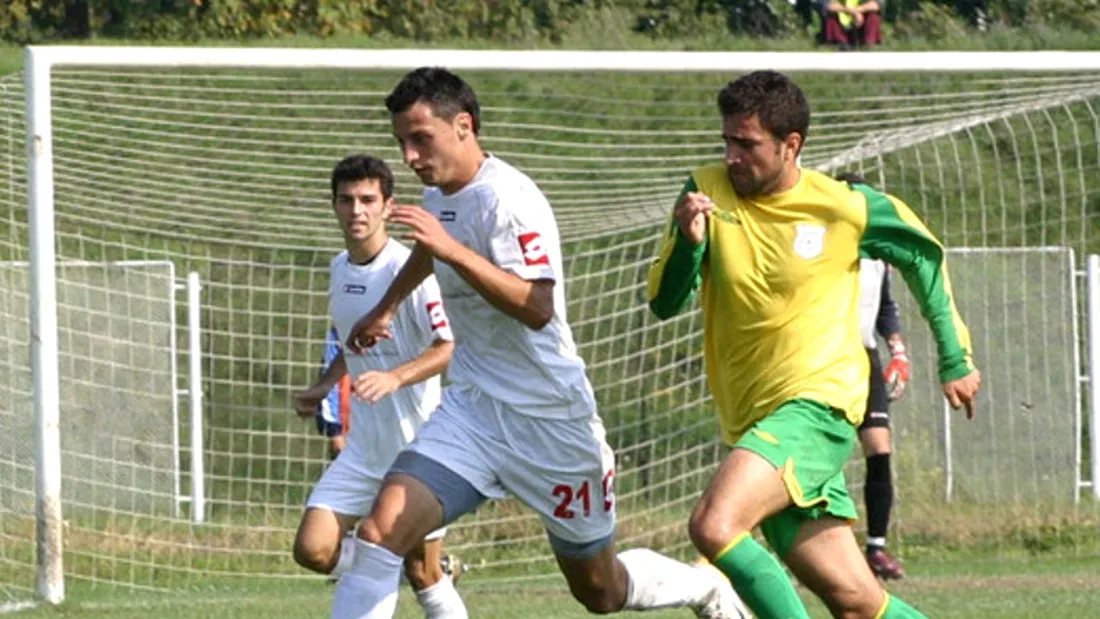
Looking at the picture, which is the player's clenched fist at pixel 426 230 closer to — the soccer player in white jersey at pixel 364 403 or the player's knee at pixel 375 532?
the player's knee at pixel 375 532

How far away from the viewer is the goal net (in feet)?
41.0

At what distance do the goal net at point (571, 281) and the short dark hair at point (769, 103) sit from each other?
4.19 metres

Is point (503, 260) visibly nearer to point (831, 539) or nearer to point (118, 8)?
point (831, 539)

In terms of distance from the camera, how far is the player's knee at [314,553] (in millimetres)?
Answer: 8078

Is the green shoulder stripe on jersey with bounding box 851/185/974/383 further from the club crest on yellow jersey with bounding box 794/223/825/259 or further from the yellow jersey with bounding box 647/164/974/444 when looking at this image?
the club crest on yellow jersey with bounding box 794/223/825/259

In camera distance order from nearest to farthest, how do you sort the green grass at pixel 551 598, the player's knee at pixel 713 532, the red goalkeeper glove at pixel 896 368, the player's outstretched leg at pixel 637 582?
the player's knee at pixel 713 532, the player's outstretched leg at pixel 637 582, the green grass at pixel 551 598, the red goalkeeper glove at pixel 896 368

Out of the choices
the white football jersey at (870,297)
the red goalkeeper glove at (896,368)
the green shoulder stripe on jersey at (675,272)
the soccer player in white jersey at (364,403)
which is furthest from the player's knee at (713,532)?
the red goalkeeper glove at (896,368)

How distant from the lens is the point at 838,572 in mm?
6523

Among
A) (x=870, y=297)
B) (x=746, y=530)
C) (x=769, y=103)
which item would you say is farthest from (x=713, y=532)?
(x=870, y=297)

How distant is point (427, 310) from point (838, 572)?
2351 mm

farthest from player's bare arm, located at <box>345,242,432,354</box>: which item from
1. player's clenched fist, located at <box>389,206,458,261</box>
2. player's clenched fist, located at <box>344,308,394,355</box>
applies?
player's clenched fist, located at <box>389,206,458,261</box>

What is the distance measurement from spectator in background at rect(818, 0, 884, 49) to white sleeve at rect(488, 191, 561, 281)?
16554mm

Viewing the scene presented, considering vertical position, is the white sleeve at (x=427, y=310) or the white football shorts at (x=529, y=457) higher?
the white sleeve at (x=427, y=310)

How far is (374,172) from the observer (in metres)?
8.64
